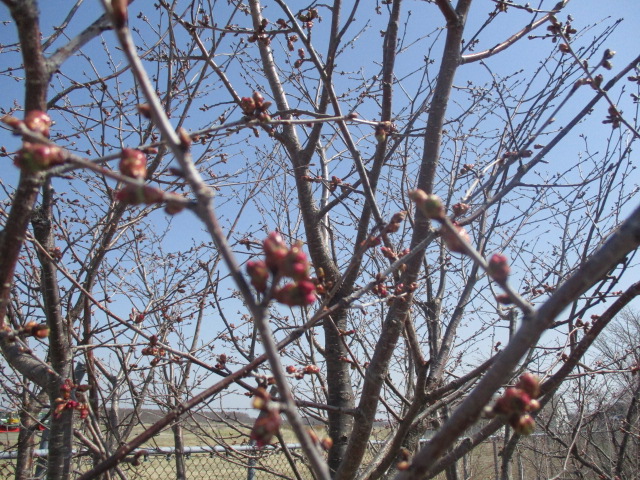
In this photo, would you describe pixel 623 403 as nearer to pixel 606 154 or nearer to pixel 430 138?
pixel 606 154

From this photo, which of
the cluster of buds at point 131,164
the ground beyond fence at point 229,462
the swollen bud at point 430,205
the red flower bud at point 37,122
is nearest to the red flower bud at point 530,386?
the swollen bud at point 430,205

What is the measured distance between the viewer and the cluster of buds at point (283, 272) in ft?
2.76

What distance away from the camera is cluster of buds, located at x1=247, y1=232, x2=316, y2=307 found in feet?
2.76

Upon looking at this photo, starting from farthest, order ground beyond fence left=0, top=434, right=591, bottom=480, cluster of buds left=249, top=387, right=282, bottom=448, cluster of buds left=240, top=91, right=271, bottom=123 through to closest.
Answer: ground beyond fence left=0, top=434, right=591, bottom=480, cluster of buds left=240, top=91, right=271, bottom=123, cluster of buds left=249, top=387, right=282, bottom=448

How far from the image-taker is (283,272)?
0.84 meters

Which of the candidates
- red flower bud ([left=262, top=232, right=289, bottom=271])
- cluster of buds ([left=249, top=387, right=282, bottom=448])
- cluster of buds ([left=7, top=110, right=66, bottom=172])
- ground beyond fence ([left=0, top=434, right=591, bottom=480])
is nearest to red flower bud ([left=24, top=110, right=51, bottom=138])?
cluster of buds ([left=7, top=110, right=66, bottom=172])

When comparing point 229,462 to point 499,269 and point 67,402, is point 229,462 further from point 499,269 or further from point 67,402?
point 499,269

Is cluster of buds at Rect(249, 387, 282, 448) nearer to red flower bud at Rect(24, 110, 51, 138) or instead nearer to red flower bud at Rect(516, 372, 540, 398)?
red flower bud at Rect(516, 372, 540, 398)

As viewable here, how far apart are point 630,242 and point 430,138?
1511mm

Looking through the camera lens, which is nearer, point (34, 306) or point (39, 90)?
point (39, 90)

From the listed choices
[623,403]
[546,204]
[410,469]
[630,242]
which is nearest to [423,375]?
[410,469]

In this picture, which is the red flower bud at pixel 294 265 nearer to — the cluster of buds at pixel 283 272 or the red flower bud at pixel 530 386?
the cluster of buds at pixel 283 272

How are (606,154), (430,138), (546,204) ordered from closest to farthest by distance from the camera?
1. (430,138)
2. (606,154)
3. (546,204)

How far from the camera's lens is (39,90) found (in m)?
1.21
